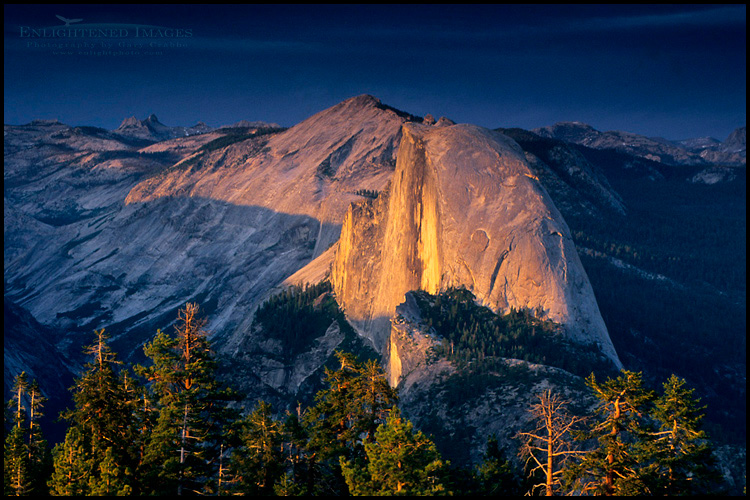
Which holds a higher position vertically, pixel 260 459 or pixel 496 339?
pixel 496 339

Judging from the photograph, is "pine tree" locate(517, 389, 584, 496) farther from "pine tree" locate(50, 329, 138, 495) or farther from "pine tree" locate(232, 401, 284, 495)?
"pine tree" locate(50, 329, 138, 495)

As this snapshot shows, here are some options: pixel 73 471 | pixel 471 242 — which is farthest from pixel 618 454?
pixel 471 242

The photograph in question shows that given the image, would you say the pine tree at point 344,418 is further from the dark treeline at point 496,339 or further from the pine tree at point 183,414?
the dark treeline at point 496,339

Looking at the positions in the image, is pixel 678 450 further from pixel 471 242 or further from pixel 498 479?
pixel 471 242

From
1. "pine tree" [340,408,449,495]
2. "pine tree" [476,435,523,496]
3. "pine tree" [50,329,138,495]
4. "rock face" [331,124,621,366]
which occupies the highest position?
"rock face" [331,124,621,366]

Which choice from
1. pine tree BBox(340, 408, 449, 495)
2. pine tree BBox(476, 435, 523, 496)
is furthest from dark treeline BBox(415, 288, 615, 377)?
pine tree BBox(340, 408, 449, 495)

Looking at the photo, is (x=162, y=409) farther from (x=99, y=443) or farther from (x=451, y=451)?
(x=451, y=451)
